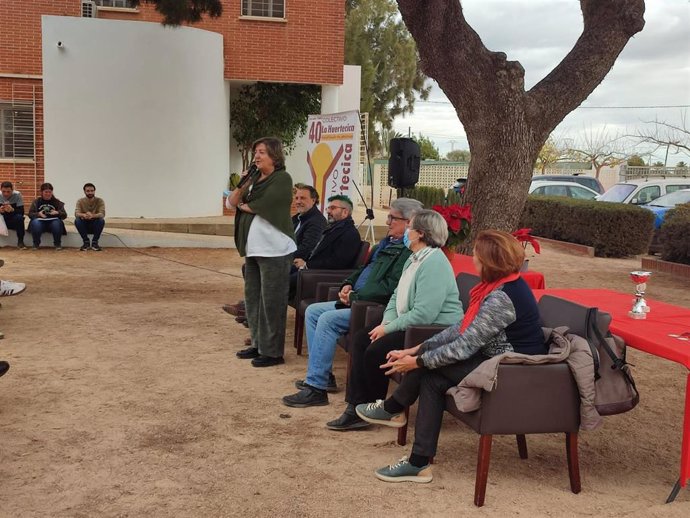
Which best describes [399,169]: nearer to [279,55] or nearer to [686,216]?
[686,216]

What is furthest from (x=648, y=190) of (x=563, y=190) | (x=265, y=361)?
(x=265, y=361)

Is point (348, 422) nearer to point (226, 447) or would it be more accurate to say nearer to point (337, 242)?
point (226, 447)

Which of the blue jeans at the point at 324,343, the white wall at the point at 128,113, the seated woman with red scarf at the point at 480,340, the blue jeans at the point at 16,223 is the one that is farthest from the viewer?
the white wall at the point at 128,113

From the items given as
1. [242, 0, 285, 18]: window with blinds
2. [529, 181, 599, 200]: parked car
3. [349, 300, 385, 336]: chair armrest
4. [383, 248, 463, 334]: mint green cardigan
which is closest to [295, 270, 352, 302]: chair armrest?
[349, 300, 385, 336]: chair armrest

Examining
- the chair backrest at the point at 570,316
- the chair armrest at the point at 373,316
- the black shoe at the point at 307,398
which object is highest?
the chair backrest at the point at 570,316

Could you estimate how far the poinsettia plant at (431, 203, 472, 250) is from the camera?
6336mm

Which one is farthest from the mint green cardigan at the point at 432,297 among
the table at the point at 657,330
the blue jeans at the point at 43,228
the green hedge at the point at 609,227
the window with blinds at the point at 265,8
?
the window with blinds at the point at 265,8

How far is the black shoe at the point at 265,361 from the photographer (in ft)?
20.0

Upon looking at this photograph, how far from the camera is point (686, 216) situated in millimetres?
13102

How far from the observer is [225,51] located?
701 inches

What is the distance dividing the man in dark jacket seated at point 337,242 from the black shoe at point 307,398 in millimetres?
1682

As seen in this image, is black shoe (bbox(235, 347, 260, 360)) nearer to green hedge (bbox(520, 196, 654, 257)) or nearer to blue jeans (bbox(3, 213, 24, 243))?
blue jeans (bbox(3, 213, 24, 243))

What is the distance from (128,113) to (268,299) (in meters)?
11.3

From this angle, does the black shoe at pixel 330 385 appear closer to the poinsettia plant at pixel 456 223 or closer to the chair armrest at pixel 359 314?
the chair armrest at pixel 359 314
